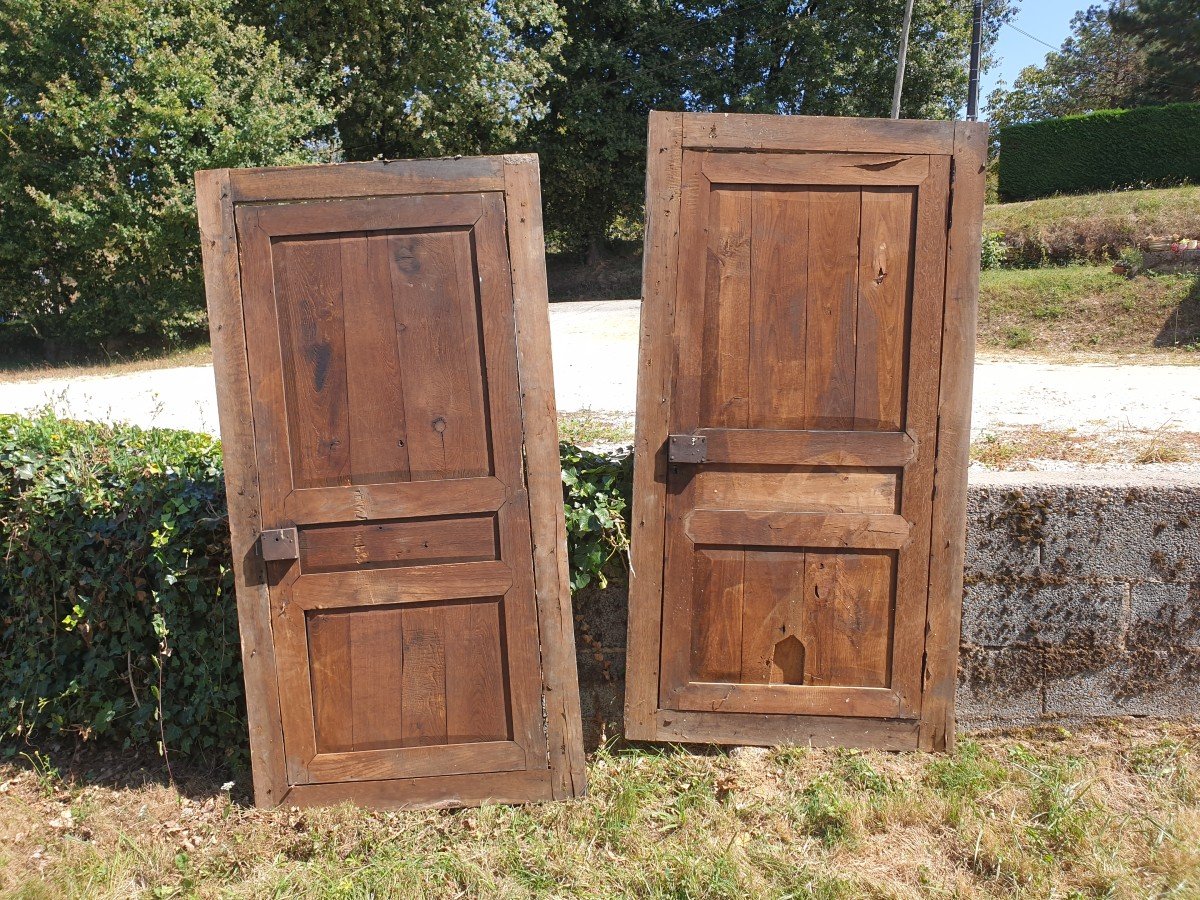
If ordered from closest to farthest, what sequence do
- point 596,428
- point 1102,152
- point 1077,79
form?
1. point 596,428
2. point 1102,152
3. point 1077,79

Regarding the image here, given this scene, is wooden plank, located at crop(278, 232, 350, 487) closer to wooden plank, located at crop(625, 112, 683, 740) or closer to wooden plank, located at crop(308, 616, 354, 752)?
wooden plank, located at crop(308, 616, 354, 752)

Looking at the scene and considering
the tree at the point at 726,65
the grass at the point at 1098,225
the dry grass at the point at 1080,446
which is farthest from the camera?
the tree at the point at 726,65

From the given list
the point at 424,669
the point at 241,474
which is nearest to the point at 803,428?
the point at 424,669

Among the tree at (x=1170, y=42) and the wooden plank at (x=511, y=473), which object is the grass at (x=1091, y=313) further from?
the tree at (x=1170, y=42)

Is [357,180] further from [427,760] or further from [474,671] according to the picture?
[427,760]

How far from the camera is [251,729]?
9.48ft

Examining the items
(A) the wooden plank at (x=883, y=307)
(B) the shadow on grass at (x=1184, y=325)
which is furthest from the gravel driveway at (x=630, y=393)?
(A) the wooden plank at (x=883, y=307)

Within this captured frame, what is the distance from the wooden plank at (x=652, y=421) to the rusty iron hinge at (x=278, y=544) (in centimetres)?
116

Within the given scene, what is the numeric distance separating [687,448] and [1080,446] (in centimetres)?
300

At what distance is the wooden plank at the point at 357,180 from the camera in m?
2.76

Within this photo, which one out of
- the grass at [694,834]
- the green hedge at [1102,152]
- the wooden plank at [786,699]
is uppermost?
the green hedge at [1102,152]

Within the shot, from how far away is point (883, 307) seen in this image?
2.95 m

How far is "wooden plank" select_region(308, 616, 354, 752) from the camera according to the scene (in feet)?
9.59

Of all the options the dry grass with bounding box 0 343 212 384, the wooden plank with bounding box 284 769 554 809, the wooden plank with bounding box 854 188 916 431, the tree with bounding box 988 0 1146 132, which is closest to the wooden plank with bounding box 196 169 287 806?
the wooden plank with bounding box 284 769 554 809
